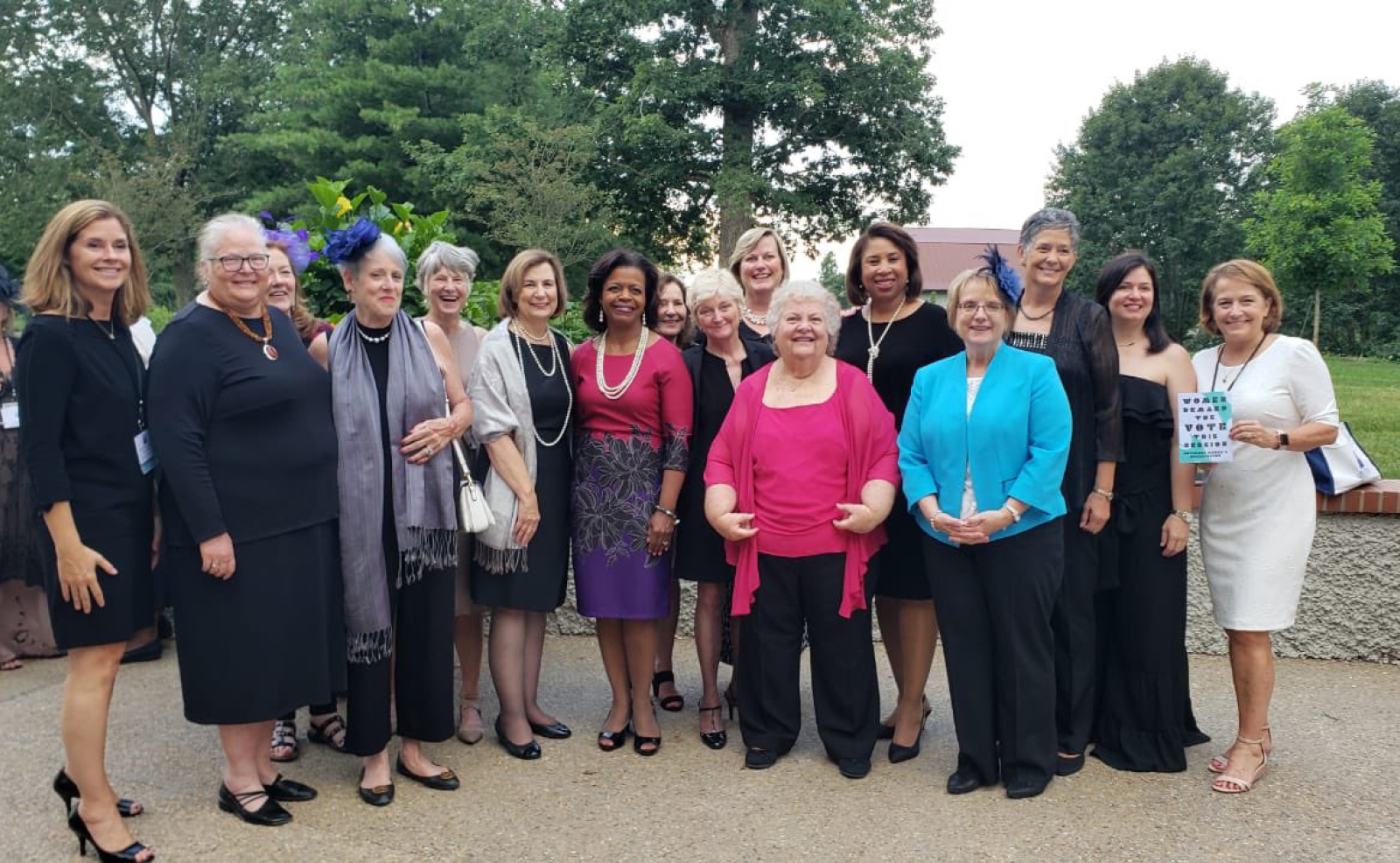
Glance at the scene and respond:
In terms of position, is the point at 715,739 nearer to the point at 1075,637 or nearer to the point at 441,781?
the point at 441,781

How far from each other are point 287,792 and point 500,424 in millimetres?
1603

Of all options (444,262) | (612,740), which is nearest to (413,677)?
(612,740)

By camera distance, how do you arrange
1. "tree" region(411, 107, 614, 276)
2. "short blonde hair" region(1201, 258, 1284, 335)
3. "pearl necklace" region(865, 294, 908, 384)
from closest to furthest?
1. "short blonde hair" region(1201, 258, 1284, 335)
2. "pearl necklace" region(865, 294, 908, 384)
3. "tree" region(411, 107, 614, 276)

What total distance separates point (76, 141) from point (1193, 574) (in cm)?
4175

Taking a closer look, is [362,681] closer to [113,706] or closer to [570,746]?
[570,746]

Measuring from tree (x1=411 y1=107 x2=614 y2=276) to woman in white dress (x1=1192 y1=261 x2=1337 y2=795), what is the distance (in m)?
20.0

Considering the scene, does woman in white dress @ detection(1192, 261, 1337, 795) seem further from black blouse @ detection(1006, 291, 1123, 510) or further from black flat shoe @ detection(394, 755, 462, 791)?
black flat shoe @ detection(394, 755, 462, 791)

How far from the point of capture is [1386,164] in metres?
34.5

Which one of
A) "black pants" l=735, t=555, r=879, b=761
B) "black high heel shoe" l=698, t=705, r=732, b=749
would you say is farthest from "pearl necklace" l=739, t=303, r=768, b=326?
"black high heel shoe" l=698, t=705, r=732, b=749

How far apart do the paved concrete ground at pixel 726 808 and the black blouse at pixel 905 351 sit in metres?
1.54

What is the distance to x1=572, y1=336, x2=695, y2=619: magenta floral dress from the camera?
4.20 meters

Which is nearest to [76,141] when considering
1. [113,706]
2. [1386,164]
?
[113,706]

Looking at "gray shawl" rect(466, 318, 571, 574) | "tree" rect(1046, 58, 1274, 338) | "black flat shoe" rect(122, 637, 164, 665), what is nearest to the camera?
"gray shawl" rect(466, 318, 571, 574)

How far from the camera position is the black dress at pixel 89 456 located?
311 centimetres
